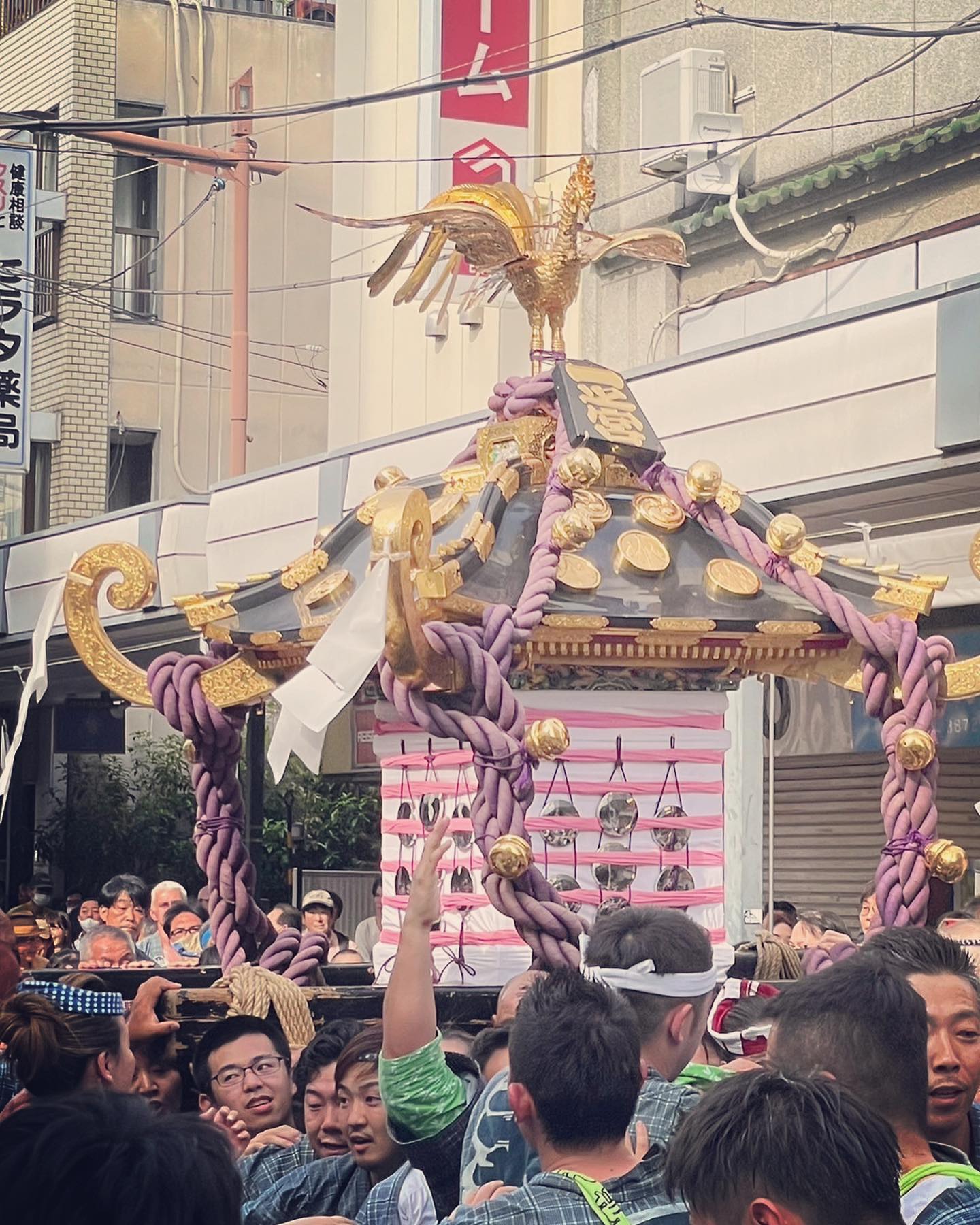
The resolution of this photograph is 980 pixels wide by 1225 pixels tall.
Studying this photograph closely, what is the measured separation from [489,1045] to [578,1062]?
1.40 metres

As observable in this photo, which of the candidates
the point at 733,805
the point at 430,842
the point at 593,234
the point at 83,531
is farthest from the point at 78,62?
the point at 430,842

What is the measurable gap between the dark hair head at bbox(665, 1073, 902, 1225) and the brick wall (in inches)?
974

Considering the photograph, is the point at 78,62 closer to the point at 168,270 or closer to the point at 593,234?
the point at 168,270

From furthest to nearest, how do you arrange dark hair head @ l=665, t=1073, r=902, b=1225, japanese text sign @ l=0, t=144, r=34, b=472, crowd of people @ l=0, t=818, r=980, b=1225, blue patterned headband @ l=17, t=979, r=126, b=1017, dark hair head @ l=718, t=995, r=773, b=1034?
1. japanese text sign @ l=0, t=144, r=34, b=472
2. dark hair head @ l=718, t=995, r=773, b=1034
3. blue patterned headband @ l=17, t=979, r=126, b=1017
4. dark hair head @ l=665, t=1073, r=902, b=1225
5. crowd of people @ l=0, t=818, r=980, b=1225

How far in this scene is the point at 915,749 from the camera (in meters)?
7.06

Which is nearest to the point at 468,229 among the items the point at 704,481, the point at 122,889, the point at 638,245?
the point at 638,245

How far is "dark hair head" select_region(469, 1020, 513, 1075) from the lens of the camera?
4.94 m

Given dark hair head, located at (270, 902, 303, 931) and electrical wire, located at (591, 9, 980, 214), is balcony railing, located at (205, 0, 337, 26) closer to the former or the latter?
electrical wire, located at (591, 9, 980, 214)

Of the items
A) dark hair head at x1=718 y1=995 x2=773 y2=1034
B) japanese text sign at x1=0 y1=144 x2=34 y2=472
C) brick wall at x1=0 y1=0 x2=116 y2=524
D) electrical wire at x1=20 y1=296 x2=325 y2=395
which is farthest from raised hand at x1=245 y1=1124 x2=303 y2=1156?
brick wall at x1=0 y1=0 x2=116 y2=524

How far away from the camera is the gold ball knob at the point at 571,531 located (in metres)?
7.11

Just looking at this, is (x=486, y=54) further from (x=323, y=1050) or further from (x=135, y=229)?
(x=323, y=1050)

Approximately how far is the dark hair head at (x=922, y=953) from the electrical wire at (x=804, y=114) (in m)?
9.38

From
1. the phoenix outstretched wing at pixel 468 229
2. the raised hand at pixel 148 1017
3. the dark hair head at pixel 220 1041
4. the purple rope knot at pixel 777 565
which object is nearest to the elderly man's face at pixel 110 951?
the phoenix outstretched wing at pixel 468 229

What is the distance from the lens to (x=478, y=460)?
8.16m
